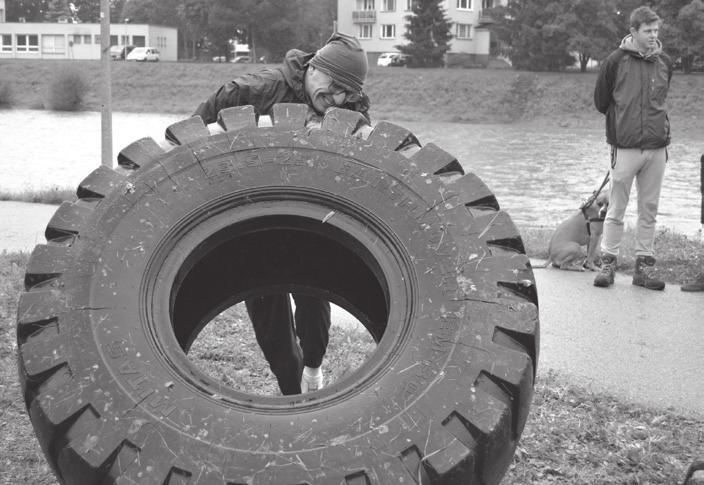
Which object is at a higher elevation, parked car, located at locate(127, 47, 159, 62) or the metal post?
parked car, located at locate(127, 47, 159, 62)

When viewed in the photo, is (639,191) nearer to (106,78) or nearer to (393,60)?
(106,78)

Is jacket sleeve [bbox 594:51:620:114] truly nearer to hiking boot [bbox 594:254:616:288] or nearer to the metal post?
hiking boot [bbox 594:254:616:288]

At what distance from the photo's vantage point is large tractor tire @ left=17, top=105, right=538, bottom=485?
2498 mm

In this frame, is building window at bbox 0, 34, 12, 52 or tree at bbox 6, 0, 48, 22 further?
tree at bbox 6, 0, 48, 22

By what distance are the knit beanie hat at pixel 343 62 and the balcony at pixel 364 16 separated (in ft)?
267

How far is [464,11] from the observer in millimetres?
82125

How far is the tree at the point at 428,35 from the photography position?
2687 inches

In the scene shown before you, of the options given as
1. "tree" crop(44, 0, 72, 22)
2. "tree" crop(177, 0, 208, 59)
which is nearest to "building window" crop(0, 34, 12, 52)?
"tree" crop(177, 0, 208, 59)

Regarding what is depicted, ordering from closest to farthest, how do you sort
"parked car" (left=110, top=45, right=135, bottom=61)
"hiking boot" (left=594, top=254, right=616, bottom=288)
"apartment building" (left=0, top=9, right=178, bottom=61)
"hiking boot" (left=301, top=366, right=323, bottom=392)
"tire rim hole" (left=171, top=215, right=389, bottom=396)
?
"tire rim hole" (left=171, top=215, right=389, bottom=396)
"hiking boot" (left=301, top=366, right=323, bottom=392)
"hiking boot" (left=594, top=254, right=616, bottom=288)
"parked car" (left=110, top=45, right=135, bottom=61)
"apartment building" (left=0, top=9, right=178, bottom=61)

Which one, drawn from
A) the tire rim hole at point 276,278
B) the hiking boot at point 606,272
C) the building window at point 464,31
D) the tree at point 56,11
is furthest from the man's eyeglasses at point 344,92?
the tree at point 56,11

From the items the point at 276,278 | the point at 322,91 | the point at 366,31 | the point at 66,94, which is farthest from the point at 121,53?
the point at 276,278

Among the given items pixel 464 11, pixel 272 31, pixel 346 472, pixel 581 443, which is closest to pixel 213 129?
pixel 346 472

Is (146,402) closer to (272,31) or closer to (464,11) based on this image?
(272,31)

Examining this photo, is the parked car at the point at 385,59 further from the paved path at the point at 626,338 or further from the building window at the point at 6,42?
the paved path at the point at 626,338
